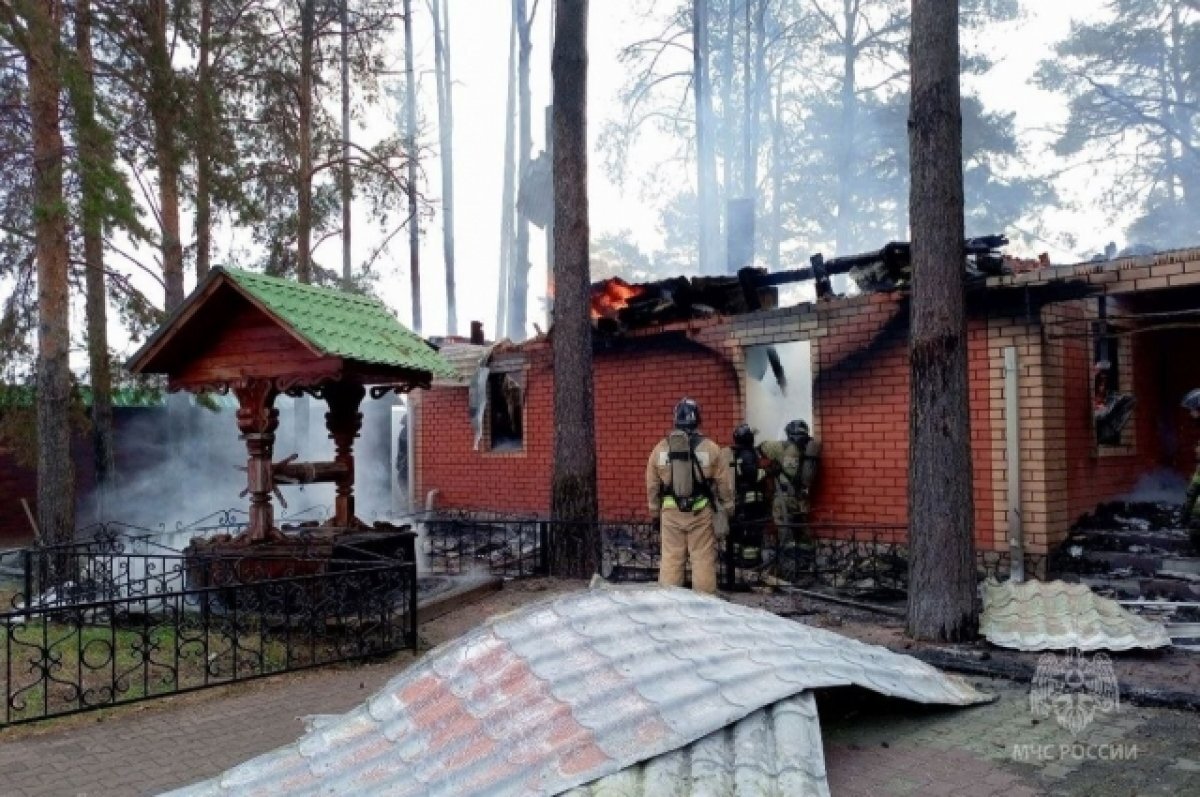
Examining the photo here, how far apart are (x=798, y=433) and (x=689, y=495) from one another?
8.42 ft

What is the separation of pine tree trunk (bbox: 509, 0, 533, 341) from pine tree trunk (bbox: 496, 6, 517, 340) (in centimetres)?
81

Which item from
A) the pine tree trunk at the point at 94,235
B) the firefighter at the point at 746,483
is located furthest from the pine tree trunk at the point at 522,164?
the firefighter at the point at 746,483

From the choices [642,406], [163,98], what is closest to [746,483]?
[642,406]

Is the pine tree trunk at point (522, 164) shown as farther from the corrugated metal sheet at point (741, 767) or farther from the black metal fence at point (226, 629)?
the corrugated metal sheet at point (741, 767)

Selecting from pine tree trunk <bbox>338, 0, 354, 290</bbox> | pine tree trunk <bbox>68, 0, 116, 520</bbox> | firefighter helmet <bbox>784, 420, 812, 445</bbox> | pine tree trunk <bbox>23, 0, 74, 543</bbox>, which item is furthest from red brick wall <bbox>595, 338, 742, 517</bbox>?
pine tree trunk <bbox>23, 0, 74, 543</bbox>

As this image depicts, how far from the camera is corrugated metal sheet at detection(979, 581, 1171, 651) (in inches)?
261

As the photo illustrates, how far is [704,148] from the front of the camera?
107ft

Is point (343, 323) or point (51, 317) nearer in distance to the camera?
point (343, 323)

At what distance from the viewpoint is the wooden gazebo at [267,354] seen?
25.9 ft

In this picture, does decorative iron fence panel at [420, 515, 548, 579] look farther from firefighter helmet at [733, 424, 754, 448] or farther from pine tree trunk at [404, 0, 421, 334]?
pine tree trunk at [404, 0, 421, 334]

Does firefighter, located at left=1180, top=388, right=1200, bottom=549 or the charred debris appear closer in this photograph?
firefighter, located at left=1180, top=388, right=1200, bottom=549

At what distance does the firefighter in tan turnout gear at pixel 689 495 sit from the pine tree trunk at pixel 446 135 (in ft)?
85.8

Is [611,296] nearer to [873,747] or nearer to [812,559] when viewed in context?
[812,559]

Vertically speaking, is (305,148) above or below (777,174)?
below
